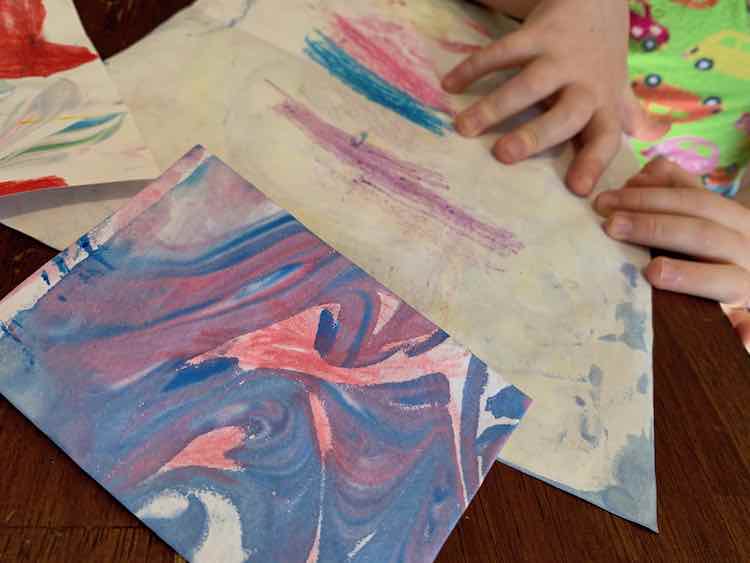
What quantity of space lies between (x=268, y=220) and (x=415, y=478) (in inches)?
7.1

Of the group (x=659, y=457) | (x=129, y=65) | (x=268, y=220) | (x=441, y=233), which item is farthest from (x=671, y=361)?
(x=129, y=65)

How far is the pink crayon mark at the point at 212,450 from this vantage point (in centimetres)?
31

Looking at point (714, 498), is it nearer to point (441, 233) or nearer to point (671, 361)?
point (671, 361)

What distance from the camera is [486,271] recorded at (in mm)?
476

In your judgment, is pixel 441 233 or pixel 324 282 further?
pixel 441 233

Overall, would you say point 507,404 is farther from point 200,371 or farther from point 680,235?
point 680,235

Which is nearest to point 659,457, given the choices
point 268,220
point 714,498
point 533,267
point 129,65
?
point 714,498

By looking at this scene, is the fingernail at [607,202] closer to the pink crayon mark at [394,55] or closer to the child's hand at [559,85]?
the child's hand at [559,85]

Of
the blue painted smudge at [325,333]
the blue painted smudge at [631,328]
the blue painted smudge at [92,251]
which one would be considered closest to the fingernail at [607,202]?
the blue painted smudge at [631,328]

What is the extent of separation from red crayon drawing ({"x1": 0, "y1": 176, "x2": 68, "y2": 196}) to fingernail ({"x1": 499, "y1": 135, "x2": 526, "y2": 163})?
352 mm

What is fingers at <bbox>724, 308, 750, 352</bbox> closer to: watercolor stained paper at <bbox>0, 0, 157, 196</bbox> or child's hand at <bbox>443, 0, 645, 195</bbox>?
child's hand at <bbox>443, 0, 645, 195</bbox>

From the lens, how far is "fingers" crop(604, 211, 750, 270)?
0.53m

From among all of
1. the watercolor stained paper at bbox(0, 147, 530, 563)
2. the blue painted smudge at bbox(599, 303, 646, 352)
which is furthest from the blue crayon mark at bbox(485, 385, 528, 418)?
the blue painted smudge at bbox(599, 303, 646, 352)

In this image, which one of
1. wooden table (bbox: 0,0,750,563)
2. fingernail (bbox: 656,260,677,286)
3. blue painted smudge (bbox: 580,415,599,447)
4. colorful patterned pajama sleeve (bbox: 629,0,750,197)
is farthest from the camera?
colorful patterned pajama sleeve (bbox: 629,0,750,197)
